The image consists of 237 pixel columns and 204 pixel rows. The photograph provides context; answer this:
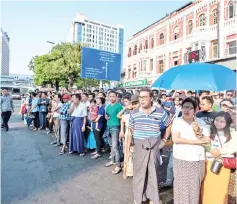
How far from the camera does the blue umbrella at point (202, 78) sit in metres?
3.62

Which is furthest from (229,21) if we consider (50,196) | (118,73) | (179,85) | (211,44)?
(50,196)

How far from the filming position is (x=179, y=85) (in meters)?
3.85

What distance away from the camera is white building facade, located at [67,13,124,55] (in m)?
128

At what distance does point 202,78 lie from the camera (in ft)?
12.1

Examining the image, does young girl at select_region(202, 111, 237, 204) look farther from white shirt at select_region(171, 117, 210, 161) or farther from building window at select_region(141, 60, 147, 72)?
building window at select_region(141, 60, 147, 72)

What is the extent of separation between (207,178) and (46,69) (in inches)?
1331

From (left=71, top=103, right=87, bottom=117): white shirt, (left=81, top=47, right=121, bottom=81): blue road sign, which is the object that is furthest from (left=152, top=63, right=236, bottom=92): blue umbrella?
(left=81, top=47, right=121, bottom=81): blue road sign

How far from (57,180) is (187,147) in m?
2.84

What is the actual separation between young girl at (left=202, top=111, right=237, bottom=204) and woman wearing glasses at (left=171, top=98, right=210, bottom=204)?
5.5 inches

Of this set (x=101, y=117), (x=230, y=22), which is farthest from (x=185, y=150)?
(x=230, y=22)

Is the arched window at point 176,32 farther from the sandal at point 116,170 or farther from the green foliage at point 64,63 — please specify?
the sandal at point 116,170

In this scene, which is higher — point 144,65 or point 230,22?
point 230,22

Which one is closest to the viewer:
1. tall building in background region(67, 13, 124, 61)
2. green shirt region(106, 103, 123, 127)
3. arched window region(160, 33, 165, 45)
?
green shirt region(106, 103, 123, 127)

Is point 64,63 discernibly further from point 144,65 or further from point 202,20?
point 202,20
